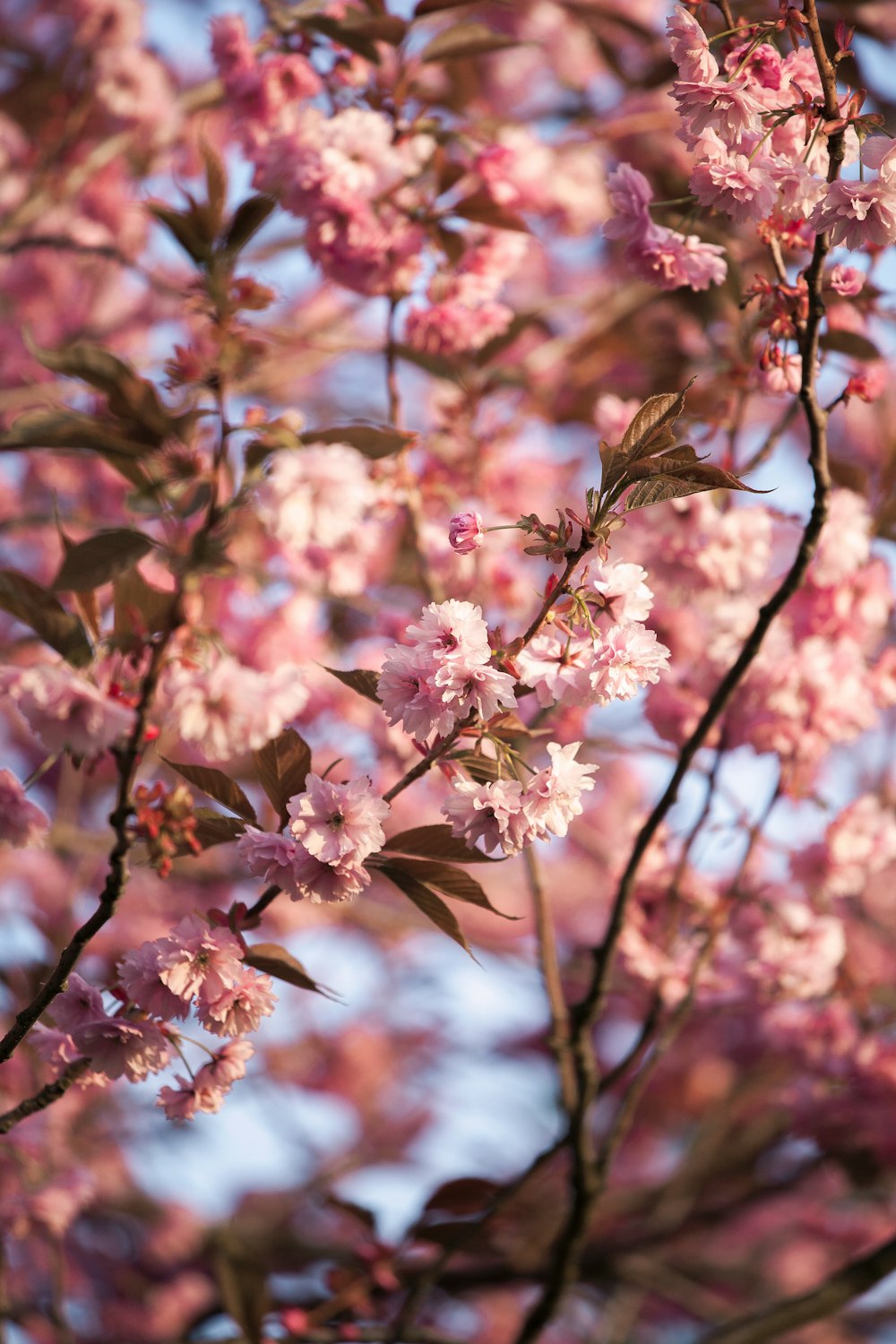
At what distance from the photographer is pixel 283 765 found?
98cm

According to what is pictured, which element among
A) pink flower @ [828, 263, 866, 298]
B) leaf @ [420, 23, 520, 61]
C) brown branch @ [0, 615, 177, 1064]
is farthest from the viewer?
leaf @ [420, 23, 520, 61]

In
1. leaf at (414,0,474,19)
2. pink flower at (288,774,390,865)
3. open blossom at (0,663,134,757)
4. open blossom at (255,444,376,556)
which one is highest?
leaf at (414,0,474,19)

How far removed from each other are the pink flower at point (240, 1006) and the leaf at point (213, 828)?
0.37ft

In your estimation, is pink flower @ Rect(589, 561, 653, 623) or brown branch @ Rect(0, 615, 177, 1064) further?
pink flower @ Rect(589, 561, 653, 623)

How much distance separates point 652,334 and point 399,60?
1549 millimetres

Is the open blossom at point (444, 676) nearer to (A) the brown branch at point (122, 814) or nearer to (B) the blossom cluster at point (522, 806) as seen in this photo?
(B) the blossom cluster at point (522, 806)

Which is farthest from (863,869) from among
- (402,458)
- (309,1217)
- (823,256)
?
(309,1217)

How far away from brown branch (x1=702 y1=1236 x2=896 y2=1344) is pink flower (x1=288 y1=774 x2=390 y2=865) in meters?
1.01

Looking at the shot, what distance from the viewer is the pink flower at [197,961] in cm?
95

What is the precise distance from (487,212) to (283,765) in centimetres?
90

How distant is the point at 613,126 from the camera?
260 centimetres

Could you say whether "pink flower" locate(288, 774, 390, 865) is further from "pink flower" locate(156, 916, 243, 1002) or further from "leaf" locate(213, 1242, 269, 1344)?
"leaf" locate(213, 1242, 269, 1344)

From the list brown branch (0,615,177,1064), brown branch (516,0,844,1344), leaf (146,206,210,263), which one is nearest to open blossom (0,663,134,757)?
brown branch (0,615,177,1064)

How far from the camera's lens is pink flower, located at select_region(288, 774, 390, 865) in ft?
3.00
